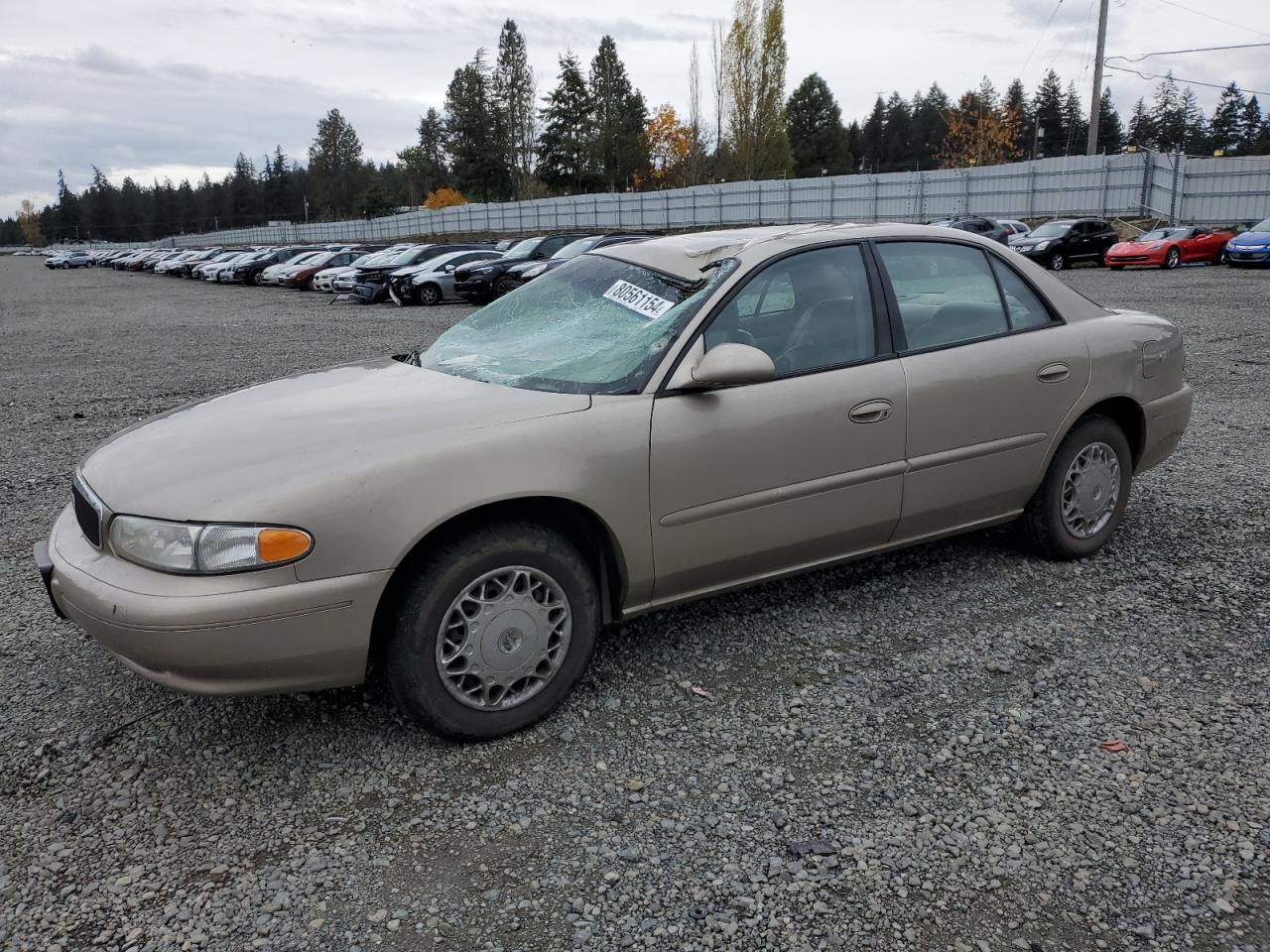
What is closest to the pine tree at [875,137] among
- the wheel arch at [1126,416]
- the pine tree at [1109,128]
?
the pine tree at [1109,128]

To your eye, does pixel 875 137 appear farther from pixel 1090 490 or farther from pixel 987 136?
pixel 1090 490

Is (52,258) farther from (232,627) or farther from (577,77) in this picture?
(232,627)

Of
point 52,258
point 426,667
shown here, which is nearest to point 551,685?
point 426,667

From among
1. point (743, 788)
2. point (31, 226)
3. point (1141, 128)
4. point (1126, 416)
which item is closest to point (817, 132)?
point (1141, 128)

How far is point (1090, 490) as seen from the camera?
427cm

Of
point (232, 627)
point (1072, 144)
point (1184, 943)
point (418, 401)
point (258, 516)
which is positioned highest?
point (1072, 144)

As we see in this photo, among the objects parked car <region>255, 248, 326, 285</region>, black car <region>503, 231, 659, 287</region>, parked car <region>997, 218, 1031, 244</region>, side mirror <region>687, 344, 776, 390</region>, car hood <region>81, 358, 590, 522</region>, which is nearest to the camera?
car hood <region>81, 358, 590, 522</region>

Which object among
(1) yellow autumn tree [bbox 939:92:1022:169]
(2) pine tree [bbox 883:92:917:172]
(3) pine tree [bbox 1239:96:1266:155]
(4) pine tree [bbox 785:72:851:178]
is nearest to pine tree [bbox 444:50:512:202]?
(4) pine tree [bbox 785:72:851:178]

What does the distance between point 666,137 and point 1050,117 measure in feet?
160

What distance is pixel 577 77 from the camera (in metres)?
74.4

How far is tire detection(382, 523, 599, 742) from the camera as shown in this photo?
272cm

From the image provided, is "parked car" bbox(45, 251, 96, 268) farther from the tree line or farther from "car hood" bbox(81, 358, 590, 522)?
"car hood" bbox(81, 358, 590, 522)

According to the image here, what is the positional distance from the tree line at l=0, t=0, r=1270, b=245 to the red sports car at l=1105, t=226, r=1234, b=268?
2461cm

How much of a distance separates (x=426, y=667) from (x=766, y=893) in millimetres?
1121
